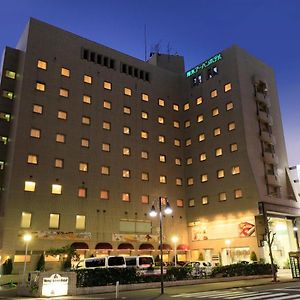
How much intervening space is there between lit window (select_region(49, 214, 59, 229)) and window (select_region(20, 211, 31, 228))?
260 centimetres

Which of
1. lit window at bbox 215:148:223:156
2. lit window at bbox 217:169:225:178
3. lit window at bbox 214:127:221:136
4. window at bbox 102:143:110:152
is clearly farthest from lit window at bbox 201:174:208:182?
window at bbox 102:143:110:152

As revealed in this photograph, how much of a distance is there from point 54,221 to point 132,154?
15.4m

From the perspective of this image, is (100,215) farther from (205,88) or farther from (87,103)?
(205,88)

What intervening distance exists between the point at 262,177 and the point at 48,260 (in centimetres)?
2994

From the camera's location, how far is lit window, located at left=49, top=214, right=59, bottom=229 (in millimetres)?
43750

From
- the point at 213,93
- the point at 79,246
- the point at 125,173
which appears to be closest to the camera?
the point at 79,246

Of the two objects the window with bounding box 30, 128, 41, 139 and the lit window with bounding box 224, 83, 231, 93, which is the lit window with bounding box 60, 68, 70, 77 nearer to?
the window with bounding box 30, 128, 41, 139

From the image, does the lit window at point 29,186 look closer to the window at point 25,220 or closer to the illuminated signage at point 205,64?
the window at point 25,220

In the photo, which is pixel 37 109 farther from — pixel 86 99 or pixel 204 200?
pixel 204 200

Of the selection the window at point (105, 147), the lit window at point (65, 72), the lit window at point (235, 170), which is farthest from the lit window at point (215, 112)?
the lit window at point (65, 72)

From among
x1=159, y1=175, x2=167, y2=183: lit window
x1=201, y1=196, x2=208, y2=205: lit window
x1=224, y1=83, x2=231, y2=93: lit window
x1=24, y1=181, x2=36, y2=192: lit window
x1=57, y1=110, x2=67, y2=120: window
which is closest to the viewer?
x1=24, y1=181, x2=36, y2=192: lit window

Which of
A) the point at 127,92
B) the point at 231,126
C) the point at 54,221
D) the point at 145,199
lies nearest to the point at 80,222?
the point at 54,221

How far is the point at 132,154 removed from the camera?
5356 cm

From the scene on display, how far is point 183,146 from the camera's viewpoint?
60438 mm
